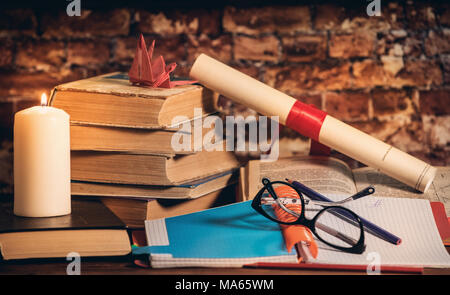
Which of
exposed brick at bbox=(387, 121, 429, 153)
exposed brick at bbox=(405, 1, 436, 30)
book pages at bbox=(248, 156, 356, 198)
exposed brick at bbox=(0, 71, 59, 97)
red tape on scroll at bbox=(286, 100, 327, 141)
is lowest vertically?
book pages at bbox=(248, 156, 356, 198)

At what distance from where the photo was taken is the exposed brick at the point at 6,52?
1354mm

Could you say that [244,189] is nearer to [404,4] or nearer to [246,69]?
[246,69]

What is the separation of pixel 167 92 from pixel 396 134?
0.68m

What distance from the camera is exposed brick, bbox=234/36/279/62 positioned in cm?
137

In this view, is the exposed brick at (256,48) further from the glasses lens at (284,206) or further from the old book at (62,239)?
the old book at (62,239)

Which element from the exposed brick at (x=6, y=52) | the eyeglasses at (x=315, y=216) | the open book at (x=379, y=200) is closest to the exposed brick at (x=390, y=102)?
the open book at (x=379, y=200)

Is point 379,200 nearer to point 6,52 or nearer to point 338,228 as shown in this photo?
point 338,228

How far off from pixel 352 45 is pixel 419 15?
0.61ft

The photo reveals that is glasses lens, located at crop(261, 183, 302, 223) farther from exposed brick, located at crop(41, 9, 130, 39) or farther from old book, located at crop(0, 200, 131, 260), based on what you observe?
exposed brick, located at crop(41, 9, 130, 39)

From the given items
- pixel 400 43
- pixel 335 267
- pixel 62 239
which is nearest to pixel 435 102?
pixel 400 43

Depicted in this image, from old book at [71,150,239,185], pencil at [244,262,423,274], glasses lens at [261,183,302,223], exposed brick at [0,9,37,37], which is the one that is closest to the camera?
pencil at [244,262,423,274]

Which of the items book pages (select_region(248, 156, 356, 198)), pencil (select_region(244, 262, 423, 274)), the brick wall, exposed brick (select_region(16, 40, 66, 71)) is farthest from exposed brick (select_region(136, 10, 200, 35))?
pencil (select_region(244, 262, 423, 274))

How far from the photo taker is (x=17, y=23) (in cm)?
135

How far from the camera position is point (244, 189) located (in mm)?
1080
